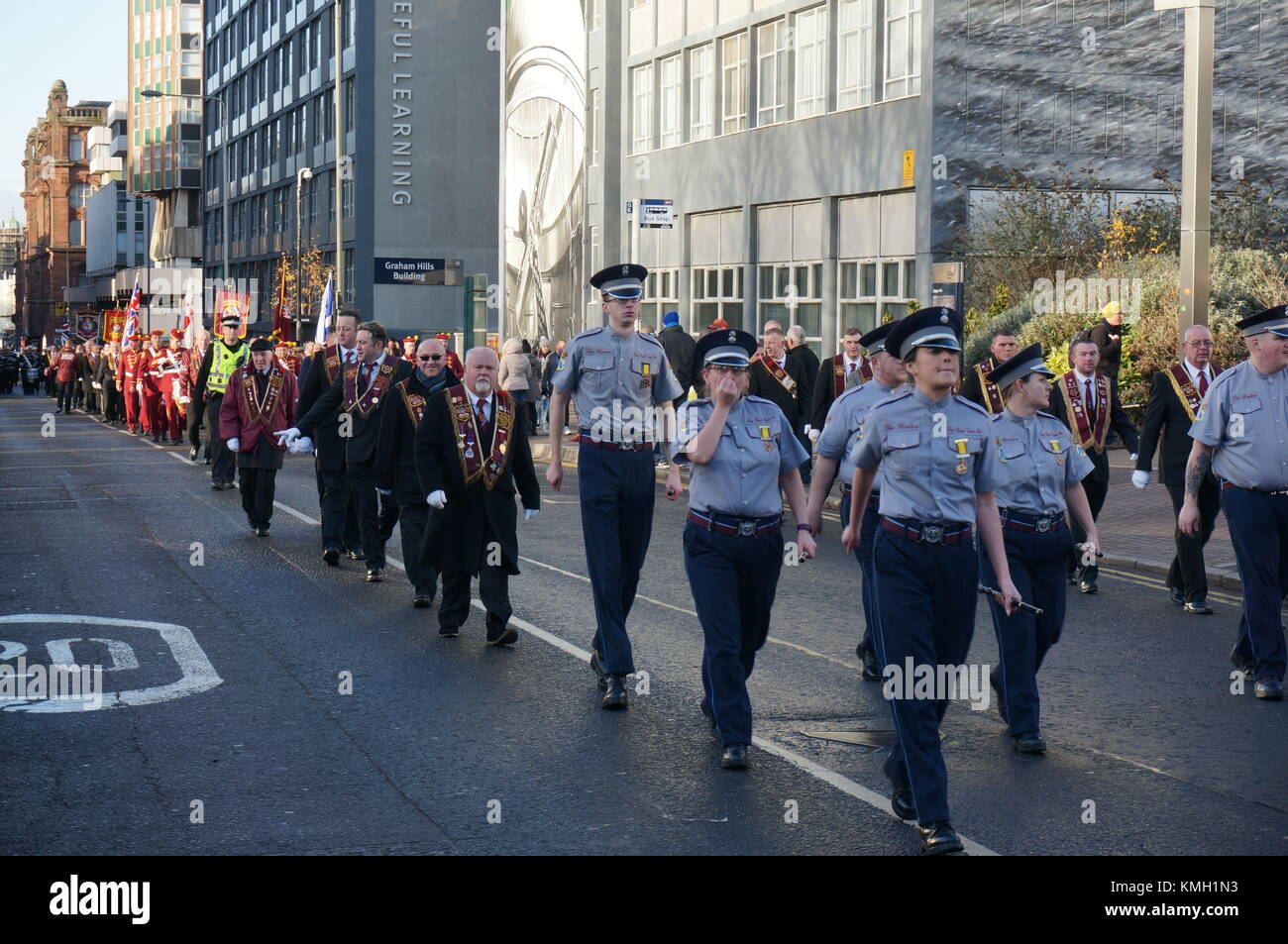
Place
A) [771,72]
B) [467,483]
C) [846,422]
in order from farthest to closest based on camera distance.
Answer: [771,72] → [467,483] → [846,422]

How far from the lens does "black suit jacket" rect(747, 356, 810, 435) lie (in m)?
18.1

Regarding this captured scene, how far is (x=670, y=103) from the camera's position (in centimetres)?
4019

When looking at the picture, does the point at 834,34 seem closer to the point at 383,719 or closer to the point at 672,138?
the point at 672,138

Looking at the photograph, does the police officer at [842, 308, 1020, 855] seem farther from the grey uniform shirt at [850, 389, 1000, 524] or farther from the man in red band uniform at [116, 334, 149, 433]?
the man in red band uniform at [116, 334, 149, 433]

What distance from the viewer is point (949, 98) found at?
2964 centimetres

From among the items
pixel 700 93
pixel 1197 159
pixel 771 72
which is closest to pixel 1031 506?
pixel 1197 159

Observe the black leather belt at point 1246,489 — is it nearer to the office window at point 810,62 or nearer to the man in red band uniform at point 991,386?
the man in red band uniform at point 991,386

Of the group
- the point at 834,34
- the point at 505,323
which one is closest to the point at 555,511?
the point at 834,34

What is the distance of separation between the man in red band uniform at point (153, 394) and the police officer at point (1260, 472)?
81.9 ft

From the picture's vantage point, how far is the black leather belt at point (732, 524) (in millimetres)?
7348

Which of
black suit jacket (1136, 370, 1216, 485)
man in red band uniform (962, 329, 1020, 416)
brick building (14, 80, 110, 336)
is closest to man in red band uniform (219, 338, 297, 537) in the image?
man in red band uniform (962, 329, 1020, 416)

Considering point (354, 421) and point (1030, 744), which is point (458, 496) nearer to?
point (354, 421)

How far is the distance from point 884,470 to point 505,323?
46895mm

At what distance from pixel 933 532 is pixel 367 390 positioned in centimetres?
783
